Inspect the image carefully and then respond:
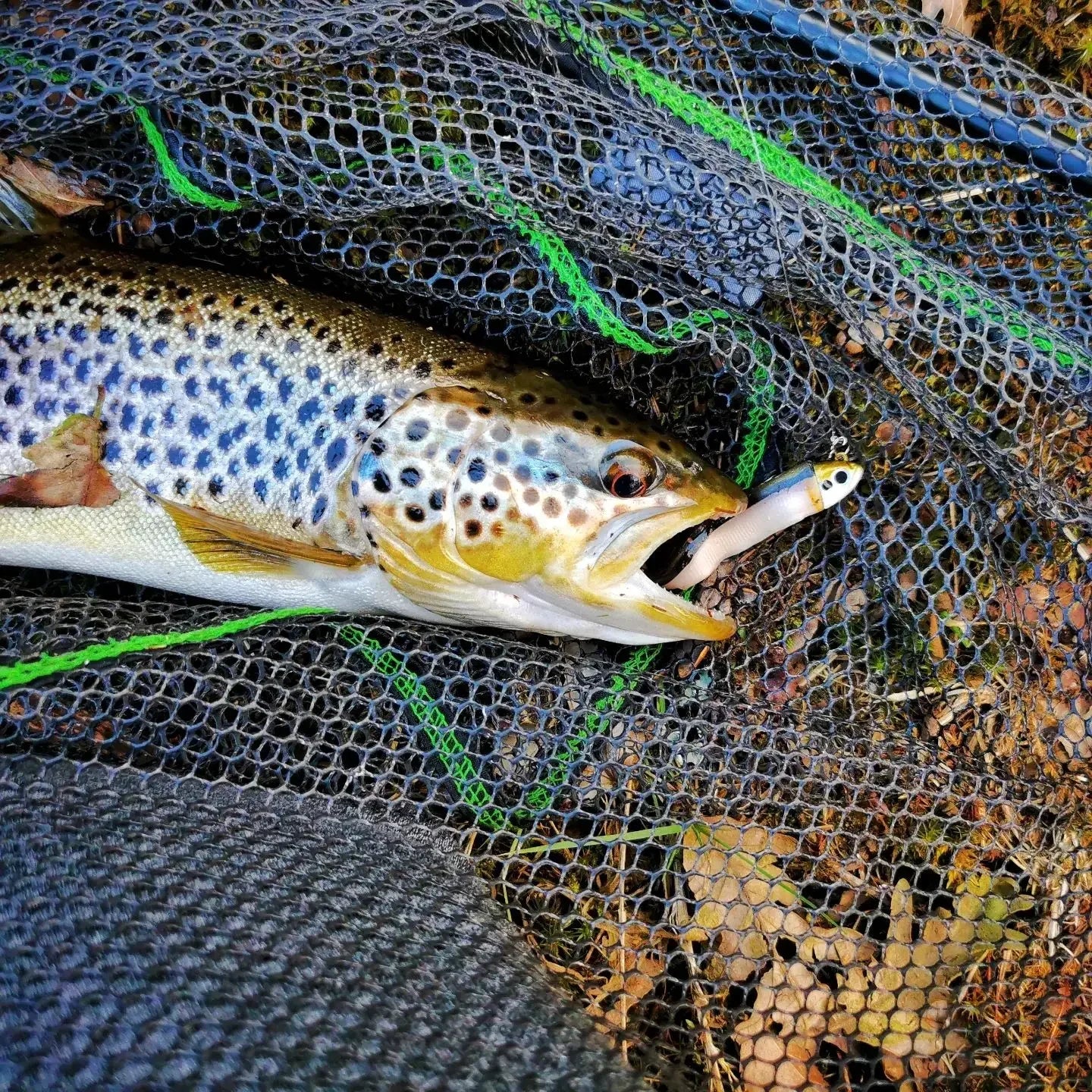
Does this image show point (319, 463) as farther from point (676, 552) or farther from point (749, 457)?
point (749, 457)

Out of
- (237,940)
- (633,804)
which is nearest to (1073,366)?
(633,804)

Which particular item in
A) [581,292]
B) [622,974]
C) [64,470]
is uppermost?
[581,292]

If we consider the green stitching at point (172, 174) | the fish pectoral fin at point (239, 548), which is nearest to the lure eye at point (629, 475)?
the fish pectoral fin at point (239, 548)

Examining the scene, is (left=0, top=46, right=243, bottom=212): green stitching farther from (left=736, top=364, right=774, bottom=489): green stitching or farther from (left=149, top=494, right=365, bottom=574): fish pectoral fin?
(left=736, top=364, right=774, bottom=489): green stitching

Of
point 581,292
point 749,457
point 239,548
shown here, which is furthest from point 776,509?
point 239,548

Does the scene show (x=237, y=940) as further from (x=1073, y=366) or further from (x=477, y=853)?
(x=1073, y=366)

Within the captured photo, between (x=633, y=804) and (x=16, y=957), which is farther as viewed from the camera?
(x=633, y=804)

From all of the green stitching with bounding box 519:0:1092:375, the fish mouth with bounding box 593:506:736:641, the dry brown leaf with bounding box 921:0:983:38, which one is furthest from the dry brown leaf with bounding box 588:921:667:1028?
A: the dry brown leaf with bounding box 921:0:983:38
